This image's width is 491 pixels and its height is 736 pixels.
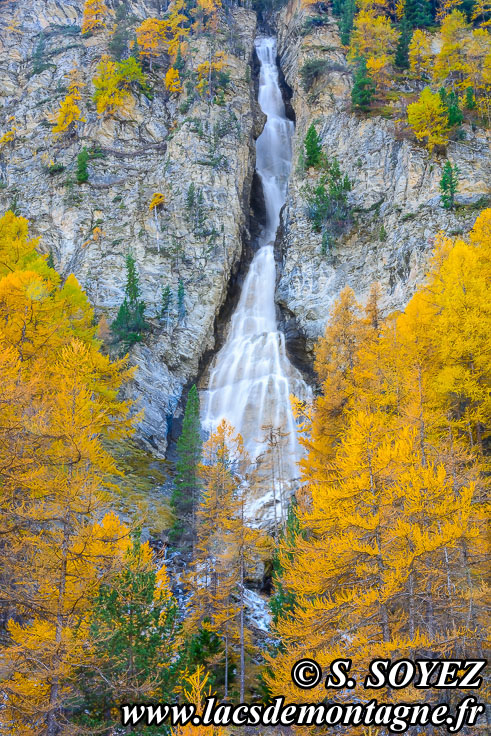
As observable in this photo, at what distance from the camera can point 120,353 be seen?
34938 mm

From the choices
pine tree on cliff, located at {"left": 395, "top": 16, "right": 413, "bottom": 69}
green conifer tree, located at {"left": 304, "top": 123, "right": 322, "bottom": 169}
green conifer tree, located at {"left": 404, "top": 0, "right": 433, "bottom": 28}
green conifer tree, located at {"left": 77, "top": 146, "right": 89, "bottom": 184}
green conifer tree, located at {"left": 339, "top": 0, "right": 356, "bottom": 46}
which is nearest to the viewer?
green conifer tree, located at {"left": 304, "top": 123, "right": 322, "bottom": 169}

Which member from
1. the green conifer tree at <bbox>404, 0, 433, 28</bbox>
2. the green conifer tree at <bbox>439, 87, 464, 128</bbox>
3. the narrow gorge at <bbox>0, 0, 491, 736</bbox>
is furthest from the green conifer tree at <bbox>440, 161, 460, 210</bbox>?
the green conifer tree at <bbox>404, 0, 433, 28</bbox>

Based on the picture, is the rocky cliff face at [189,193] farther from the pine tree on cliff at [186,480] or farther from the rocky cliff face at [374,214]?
the pine tree on cliff at [186,480]

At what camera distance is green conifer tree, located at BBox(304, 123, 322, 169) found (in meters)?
44.9

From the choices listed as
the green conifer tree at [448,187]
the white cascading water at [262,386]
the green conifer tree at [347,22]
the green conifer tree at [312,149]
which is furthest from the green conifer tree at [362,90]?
the green conifer tree at [448,187]

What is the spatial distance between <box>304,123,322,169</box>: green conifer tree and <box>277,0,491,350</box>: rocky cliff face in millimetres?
1244

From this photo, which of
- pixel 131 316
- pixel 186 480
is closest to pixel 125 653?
pixel 186 480

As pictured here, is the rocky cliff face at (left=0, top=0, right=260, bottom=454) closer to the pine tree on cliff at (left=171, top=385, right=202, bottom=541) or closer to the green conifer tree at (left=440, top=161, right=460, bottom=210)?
the pine tree on cliff at (left=171, top=385, right=202, bottom=541)

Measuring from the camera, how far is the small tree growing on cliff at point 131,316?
3550 cm

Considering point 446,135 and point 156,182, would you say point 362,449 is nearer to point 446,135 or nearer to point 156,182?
point 446,135

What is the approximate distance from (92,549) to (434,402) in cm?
1150

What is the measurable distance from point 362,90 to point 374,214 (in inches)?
586

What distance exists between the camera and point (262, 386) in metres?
36.0

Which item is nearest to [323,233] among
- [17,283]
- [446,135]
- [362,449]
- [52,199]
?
[446,135]
